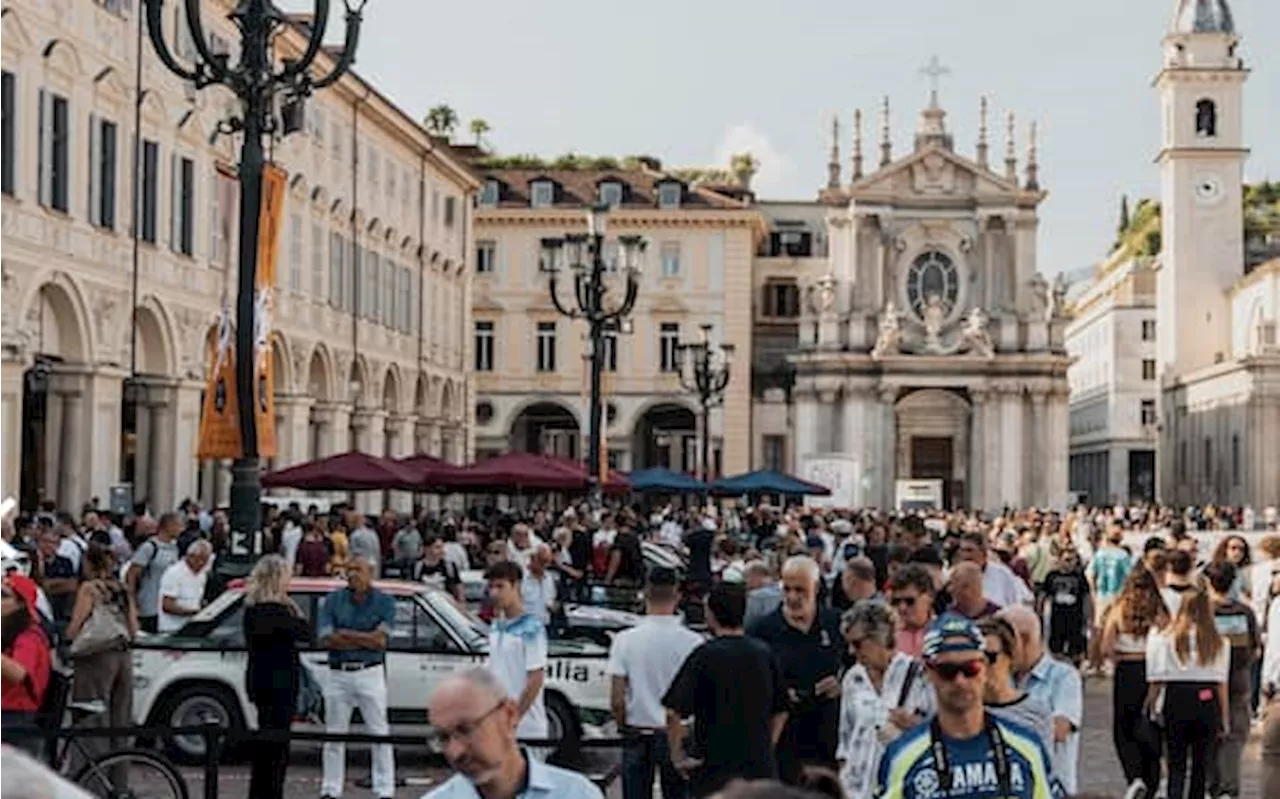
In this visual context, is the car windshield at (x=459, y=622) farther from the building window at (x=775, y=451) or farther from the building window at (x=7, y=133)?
the building window at (x=775, y=451)

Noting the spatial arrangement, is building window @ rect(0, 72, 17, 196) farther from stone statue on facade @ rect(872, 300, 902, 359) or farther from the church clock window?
the church clock window

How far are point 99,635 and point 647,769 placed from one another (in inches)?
185

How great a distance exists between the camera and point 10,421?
32562 mm

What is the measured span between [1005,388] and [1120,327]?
1594 inches

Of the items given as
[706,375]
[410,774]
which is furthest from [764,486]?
[410,774]

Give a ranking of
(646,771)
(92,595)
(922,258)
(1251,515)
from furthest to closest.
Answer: (922,258) → (1251,515) → (92,595) → (646,771)

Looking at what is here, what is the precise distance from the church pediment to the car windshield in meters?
78.7

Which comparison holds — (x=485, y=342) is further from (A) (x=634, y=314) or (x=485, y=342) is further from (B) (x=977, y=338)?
(B) (x=977, y=338)

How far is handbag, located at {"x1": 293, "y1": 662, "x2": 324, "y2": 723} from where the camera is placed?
16.7 m

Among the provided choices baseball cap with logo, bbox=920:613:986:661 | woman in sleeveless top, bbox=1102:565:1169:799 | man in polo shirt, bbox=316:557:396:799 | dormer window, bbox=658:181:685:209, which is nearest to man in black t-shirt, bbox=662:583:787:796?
baseball cap with logo, bbox=920:613:986:661

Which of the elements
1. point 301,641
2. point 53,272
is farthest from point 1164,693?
point 53,272

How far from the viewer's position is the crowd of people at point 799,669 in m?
6.70

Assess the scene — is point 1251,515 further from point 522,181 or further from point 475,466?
point 475,466

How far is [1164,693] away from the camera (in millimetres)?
13469
